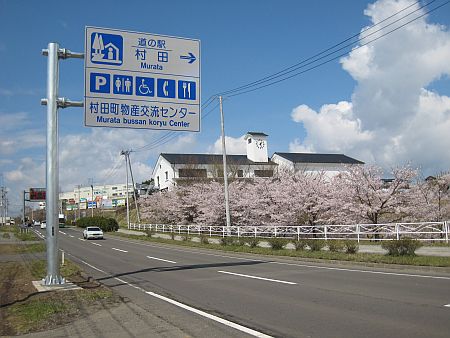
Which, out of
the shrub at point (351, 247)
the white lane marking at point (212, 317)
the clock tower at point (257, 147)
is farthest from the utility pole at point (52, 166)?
the clock tower at point (257, 147)

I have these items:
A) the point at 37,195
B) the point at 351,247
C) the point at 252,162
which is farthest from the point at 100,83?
the point at 252,162

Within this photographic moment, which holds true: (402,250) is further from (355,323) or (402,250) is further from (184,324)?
(184,324)

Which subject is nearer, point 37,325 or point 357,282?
point 37,325

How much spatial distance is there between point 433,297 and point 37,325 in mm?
7717

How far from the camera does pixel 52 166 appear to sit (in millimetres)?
12008

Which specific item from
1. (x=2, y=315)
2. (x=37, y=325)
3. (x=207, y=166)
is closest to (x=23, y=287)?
(x=2, y=315)

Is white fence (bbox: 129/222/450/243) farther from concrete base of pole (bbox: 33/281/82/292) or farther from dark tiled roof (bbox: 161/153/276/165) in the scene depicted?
concrete base of pole (bbox: 33/281/82/292)

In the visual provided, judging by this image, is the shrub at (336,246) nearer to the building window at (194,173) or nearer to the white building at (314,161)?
the building window at (194,173)

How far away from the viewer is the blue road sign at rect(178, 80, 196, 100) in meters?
15.2

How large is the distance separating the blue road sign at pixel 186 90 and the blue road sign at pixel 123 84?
1.74 metres

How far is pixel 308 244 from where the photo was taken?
826 inches

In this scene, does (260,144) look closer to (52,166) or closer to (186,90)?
(186,90)

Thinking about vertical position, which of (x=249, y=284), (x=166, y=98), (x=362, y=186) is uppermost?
(x=166, y=98)

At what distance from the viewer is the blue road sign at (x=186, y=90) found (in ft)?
49.8
